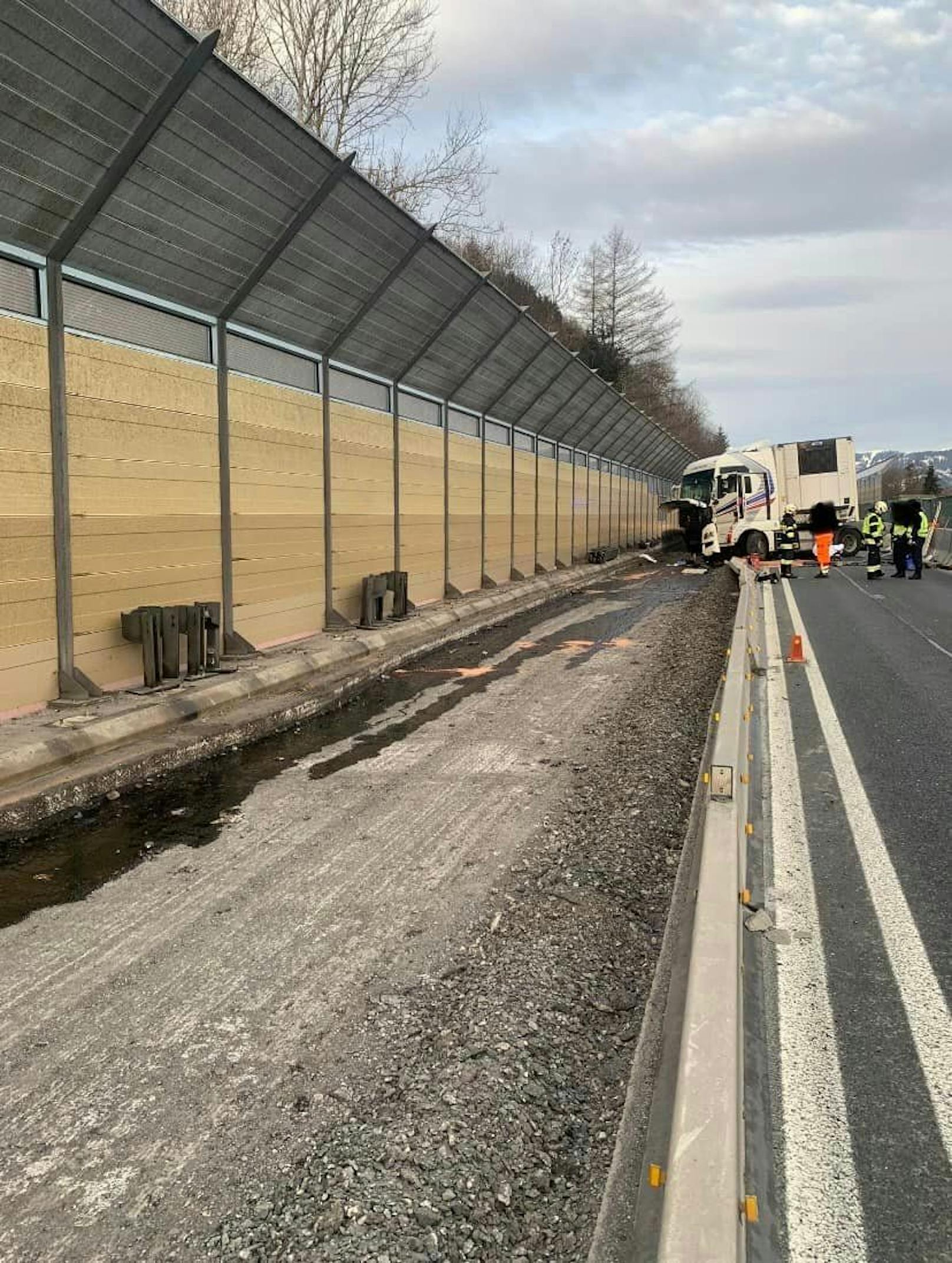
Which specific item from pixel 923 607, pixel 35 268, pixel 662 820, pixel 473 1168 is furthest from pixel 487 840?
pixel 923 607

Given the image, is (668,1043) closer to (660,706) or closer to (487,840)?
(487,840)

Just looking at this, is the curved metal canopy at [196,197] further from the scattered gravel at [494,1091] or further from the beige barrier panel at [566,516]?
the beige barrier panel at [566,516]

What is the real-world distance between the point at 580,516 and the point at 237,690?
2273 centimetres

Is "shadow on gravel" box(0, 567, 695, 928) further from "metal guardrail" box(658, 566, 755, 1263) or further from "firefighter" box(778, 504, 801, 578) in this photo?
"firefighter" box(778, 504, 801, 578)

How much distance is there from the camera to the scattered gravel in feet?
7.18

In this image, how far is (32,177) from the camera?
6527 millimetres

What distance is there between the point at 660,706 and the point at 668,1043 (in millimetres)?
5393

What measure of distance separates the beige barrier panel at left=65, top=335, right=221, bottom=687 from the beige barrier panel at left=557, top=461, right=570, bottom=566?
1816cm

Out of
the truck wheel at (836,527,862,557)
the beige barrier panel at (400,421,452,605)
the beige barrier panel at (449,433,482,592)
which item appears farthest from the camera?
the truck wheel at (836,527,862,557)

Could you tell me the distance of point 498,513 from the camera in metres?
20.5

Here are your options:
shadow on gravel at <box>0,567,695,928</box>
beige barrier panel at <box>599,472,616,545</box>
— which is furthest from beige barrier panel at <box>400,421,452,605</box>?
beige barrier panel at <box>599,472,616,545</box>

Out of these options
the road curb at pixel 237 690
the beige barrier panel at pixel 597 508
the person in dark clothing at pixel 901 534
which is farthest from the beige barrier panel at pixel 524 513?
the person in dark clothing at pixel 901 534

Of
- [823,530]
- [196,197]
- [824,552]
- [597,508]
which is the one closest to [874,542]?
[824,552]

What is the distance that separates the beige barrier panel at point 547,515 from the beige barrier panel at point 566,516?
63 centimetres
